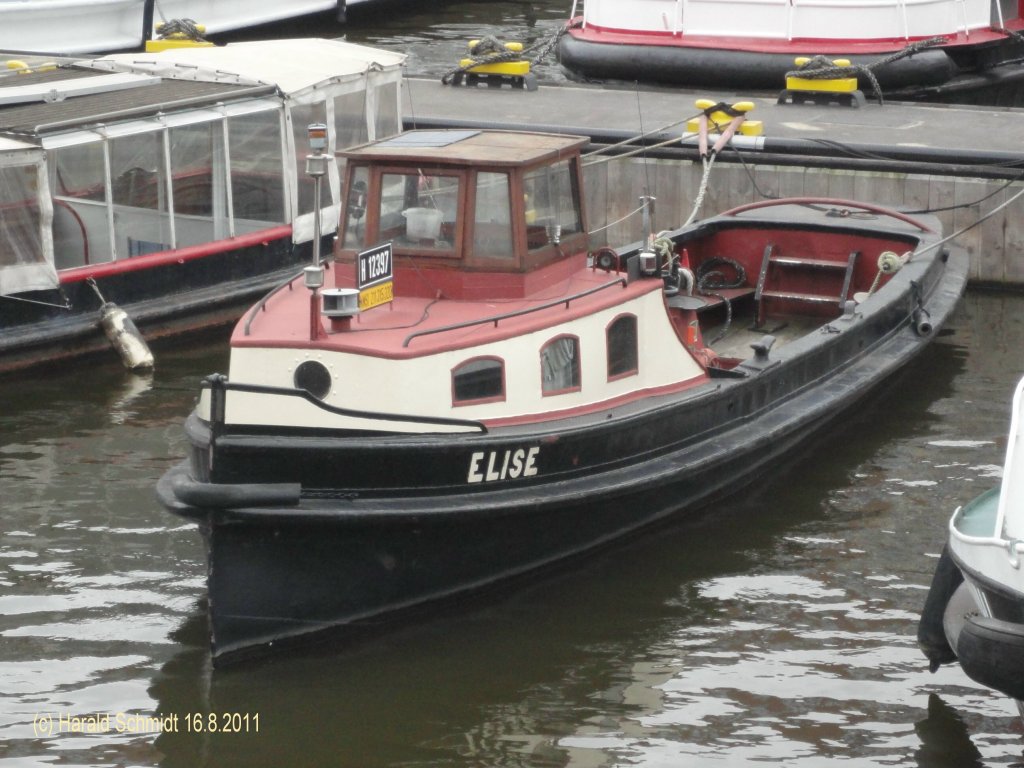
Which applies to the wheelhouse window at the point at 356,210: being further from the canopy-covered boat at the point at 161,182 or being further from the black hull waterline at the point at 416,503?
the canopy-covered boat at the point at 161,182

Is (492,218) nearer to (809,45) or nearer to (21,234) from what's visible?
(21,234)

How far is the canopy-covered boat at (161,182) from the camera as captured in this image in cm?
1434

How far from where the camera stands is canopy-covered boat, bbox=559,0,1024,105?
70.6ft

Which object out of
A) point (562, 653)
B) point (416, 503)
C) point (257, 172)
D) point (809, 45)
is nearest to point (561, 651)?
point (562, 653)

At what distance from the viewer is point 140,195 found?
50.2ft

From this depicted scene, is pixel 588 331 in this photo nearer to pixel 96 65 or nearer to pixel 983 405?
pixel 983 405

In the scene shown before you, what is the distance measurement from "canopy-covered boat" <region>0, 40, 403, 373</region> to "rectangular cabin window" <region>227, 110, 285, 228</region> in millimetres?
15

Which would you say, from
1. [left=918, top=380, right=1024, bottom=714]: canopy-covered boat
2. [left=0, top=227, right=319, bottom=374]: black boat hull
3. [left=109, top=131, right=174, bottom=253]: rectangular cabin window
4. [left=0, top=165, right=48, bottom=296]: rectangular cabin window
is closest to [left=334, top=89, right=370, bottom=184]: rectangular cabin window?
[left=0, top=227, right=319, bottom=374]: black boat hull

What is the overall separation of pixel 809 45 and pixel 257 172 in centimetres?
905

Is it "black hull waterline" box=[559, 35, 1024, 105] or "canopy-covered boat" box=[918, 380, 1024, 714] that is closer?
"canopy-covered boat" box=[918, 380, 1024, 714]

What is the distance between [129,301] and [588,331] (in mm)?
6324

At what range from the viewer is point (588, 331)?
33.9ft

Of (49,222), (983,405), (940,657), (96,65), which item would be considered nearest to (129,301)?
(49,222)

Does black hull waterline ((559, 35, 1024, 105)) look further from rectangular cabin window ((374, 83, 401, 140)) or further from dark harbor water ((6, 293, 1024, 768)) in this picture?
dark harbor water ((6, 293, 1024, 768))
